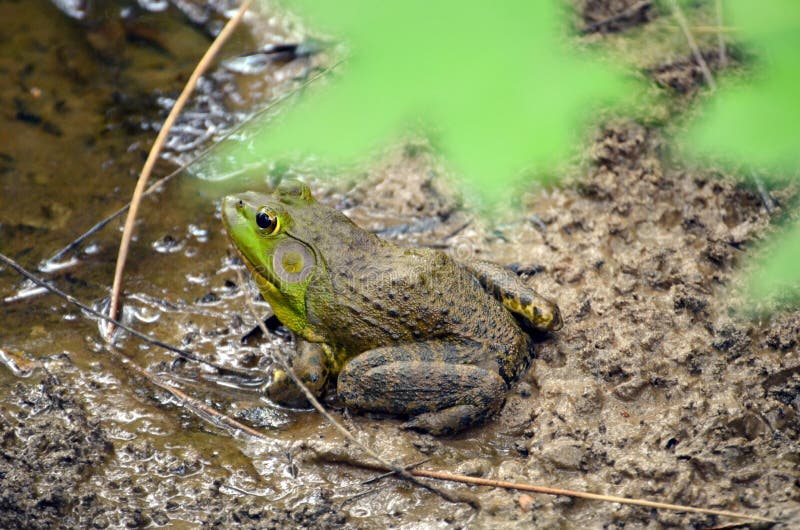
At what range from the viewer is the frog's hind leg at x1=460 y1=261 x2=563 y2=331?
13.6 feet

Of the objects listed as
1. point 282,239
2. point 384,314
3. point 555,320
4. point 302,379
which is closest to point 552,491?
point 555,320

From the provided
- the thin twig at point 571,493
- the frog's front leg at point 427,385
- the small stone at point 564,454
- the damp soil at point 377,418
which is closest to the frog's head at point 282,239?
the damp soil at point 377,418

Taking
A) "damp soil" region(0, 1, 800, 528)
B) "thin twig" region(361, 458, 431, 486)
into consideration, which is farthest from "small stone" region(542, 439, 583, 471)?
"thin twig" region(361, 458, 431, 486)

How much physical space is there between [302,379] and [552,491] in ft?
4.89

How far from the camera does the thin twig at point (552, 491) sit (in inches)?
126

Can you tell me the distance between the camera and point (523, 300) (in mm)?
4172

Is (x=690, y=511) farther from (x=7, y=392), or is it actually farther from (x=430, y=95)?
(x=7, y=392)

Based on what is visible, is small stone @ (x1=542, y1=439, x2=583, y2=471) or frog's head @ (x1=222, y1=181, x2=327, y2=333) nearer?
small stone @ (x1=542, y1=439, x2=583, y2=471)

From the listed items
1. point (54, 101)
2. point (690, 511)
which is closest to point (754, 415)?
point (690, 511)

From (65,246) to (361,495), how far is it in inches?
109

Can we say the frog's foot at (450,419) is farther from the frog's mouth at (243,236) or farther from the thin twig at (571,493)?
the frog's mouth at (243,236)

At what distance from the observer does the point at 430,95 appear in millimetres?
3230

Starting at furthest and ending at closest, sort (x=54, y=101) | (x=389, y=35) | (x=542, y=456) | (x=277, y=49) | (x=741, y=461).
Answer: (x=277, y=49) < (x=54, y=101) < (x=542, y=456) < (x=741, y=461) < (x=389, y=35)

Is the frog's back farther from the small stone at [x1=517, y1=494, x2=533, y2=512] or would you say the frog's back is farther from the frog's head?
the small stone at [x1=517, y1=494, x2=533, y2=512]
